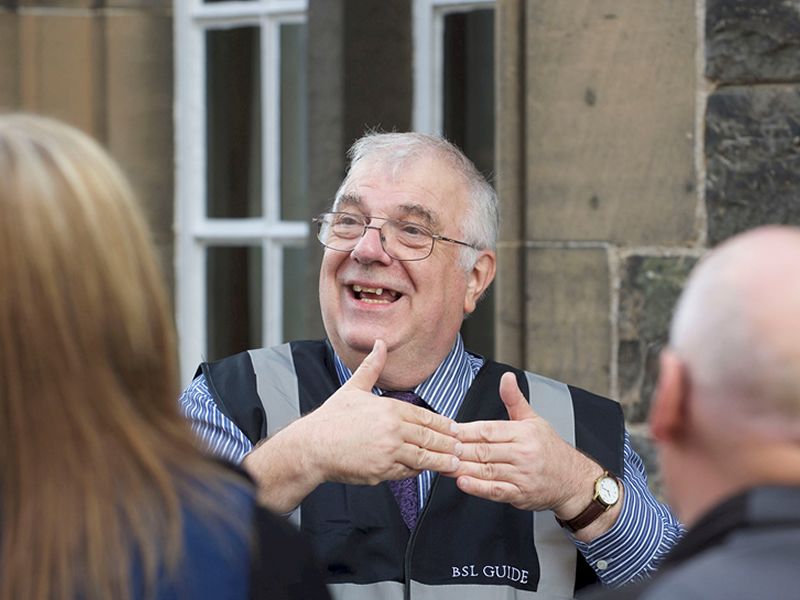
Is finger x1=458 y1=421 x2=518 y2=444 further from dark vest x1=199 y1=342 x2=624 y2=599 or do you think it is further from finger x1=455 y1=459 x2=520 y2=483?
dark vest x1=199 y1=342 x2=624 y2=599

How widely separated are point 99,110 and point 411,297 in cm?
290

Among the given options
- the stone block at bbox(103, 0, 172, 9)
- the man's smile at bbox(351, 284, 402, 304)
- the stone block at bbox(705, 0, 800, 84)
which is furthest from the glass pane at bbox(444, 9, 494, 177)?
the man's smile at bbox(351, 284, 402, 304)

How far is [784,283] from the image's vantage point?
1.49 m

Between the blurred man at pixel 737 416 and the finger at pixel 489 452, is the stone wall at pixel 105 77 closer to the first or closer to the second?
the finger at pixel 489 452

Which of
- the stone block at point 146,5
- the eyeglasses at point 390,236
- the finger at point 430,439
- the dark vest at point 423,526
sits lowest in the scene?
the dark vest at point 423,526

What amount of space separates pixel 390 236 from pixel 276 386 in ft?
1.30

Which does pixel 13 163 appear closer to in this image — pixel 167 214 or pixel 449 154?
pixel 449 154

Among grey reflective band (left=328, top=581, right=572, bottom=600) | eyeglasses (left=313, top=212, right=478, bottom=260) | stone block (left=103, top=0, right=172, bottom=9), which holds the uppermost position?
stone block (left=103, top=0, right=172, bottom=9)

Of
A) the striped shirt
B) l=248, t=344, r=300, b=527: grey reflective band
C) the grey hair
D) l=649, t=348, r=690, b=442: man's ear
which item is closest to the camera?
l=649, t=348, r=690, b=442: man's ear

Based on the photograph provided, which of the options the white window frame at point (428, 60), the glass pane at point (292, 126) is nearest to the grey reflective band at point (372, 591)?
the white window frame at point (428, 60)

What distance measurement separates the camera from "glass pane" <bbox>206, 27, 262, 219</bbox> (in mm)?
5594

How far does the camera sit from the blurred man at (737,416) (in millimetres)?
1413

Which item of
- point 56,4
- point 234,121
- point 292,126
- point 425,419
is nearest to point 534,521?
point 425,419

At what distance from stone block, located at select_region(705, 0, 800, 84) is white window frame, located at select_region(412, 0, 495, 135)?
1283 mm
